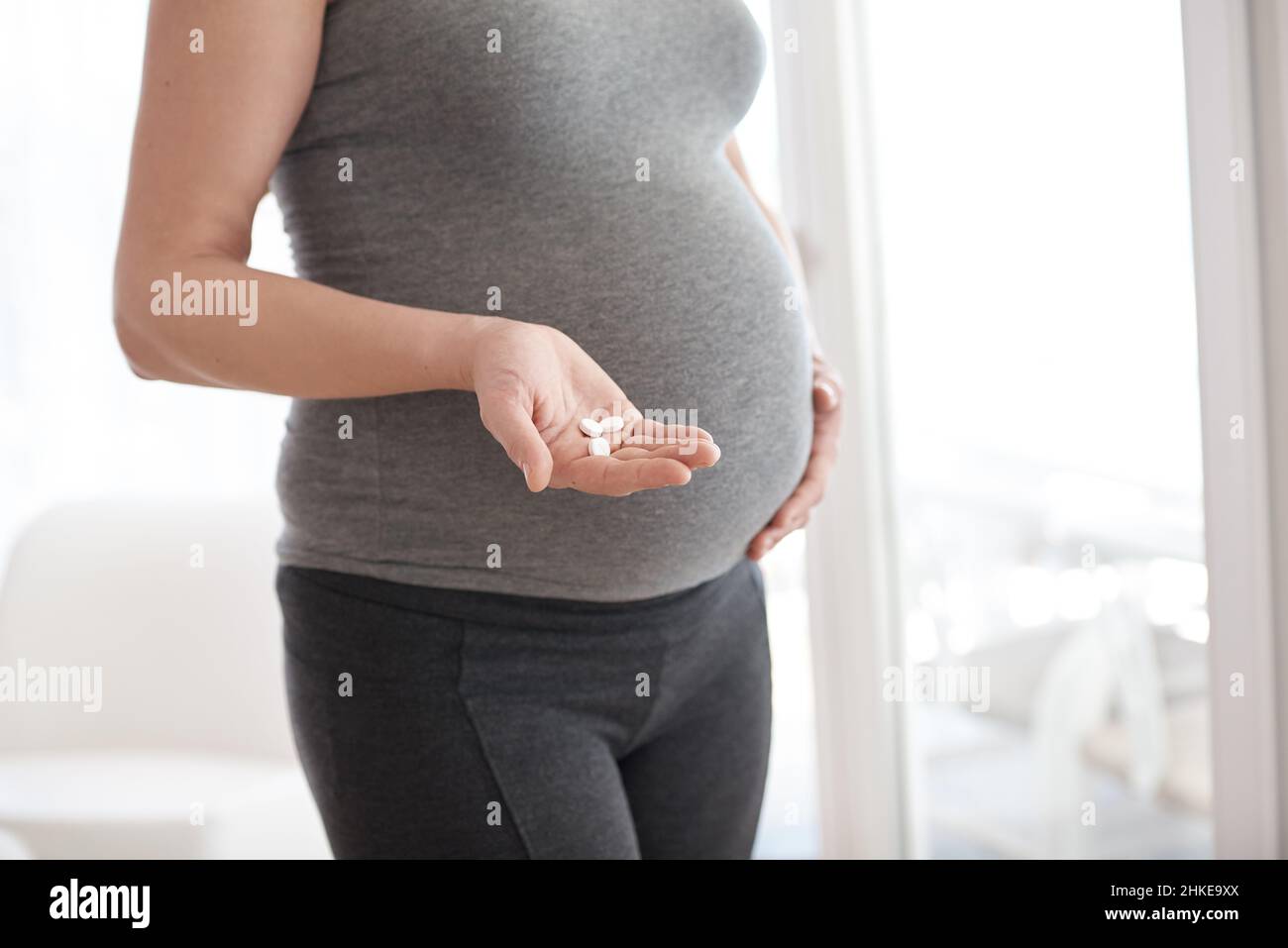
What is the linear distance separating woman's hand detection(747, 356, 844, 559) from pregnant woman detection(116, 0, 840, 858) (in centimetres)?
6

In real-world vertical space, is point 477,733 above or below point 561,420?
below

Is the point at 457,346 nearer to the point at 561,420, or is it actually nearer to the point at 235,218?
the point at 561,420

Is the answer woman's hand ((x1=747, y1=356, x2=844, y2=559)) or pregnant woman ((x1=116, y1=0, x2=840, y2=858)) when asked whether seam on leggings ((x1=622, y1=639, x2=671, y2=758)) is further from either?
woman's hand ((x1=747, y1=356, x2=844, y2=559))

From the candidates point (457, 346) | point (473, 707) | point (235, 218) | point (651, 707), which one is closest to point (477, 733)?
point (473, 707)

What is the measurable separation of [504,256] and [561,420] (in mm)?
142

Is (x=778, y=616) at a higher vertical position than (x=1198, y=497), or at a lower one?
lower

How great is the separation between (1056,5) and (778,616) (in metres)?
1.12

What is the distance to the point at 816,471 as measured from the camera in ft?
2.76

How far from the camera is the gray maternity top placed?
2.13ft

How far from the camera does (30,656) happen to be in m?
1.66

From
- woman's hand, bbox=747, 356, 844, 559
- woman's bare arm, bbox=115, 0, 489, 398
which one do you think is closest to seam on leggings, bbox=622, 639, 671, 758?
woman's hand, bbox=747, 356, 844, 559

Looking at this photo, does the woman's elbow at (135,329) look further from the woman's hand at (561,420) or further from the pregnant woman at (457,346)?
the woman's hand at (561,420)
